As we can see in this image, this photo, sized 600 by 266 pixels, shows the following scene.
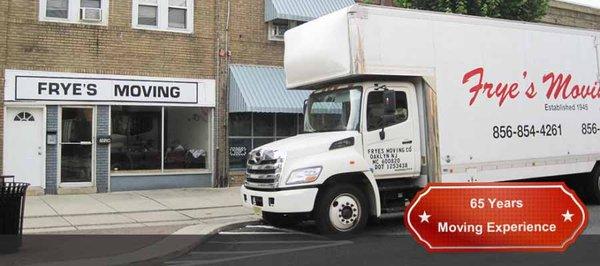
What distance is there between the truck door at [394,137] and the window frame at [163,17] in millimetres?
8250

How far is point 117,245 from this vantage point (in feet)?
26.0

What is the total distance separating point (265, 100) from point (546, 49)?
24.5 ft

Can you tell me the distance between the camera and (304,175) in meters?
8.29

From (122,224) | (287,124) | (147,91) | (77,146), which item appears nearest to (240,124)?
(287,124)

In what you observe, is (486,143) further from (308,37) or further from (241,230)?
(241,230)

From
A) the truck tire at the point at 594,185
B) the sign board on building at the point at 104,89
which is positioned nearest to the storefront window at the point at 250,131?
the sign board on building at the point at 104,89

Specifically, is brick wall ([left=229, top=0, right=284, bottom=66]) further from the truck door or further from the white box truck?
the truck door

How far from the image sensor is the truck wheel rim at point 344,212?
846 centimetres

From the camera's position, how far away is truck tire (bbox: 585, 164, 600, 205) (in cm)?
1127

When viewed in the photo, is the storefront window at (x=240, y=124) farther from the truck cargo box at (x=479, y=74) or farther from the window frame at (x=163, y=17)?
the truck cargo box at (x=479, y=74)

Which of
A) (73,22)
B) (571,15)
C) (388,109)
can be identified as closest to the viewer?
(388,109)

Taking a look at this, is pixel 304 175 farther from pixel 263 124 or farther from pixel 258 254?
pixel 263 124

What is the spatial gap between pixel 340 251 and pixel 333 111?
8.93 feet

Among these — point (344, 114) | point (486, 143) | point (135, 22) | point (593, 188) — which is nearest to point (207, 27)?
point (135, 22)
